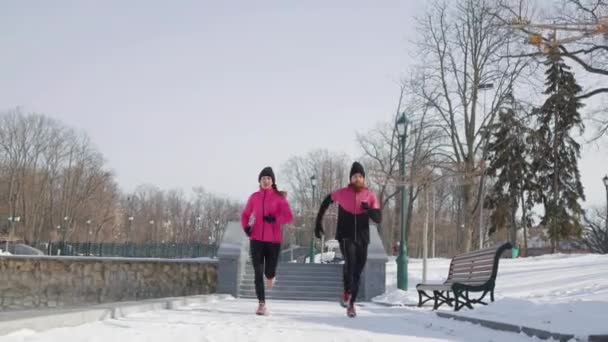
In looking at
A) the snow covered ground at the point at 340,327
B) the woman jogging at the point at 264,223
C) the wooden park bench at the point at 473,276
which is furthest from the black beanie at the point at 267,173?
the wooden park bench at the point at 473,276

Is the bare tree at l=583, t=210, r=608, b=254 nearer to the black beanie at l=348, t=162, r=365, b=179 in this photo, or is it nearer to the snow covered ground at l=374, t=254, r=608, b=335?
the snow covered ground at l=374, t=254, r=608, b=335

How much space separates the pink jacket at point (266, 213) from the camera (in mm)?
8023

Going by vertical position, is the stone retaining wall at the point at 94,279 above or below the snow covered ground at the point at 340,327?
below

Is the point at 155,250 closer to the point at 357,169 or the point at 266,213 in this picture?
the point at 266,213

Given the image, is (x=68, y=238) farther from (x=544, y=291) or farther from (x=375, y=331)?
(x=375, y=331)

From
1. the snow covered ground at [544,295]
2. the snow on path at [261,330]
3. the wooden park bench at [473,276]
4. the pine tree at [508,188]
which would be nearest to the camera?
the snow on path at [261,330]

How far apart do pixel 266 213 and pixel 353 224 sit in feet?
3.55

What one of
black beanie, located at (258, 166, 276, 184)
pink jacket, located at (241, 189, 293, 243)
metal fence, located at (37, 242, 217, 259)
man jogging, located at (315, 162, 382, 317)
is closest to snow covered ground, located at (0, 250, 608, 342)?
man jogging, located at (315, 162, 382, 317)

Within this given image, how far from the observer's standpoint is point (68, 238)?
2820 inches

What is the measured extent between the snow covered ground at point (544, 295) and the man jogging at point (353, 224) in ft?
4.71

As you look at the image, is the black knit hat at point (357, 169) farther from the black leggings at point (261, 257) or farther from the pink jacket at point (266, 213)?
the black leggings at point (261, 257)

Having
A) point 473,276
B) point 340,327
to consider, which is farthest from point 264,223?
point 473,276

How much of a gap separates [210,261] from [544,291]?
9510 mm

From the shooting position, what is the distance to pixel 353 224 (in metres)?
8.02
